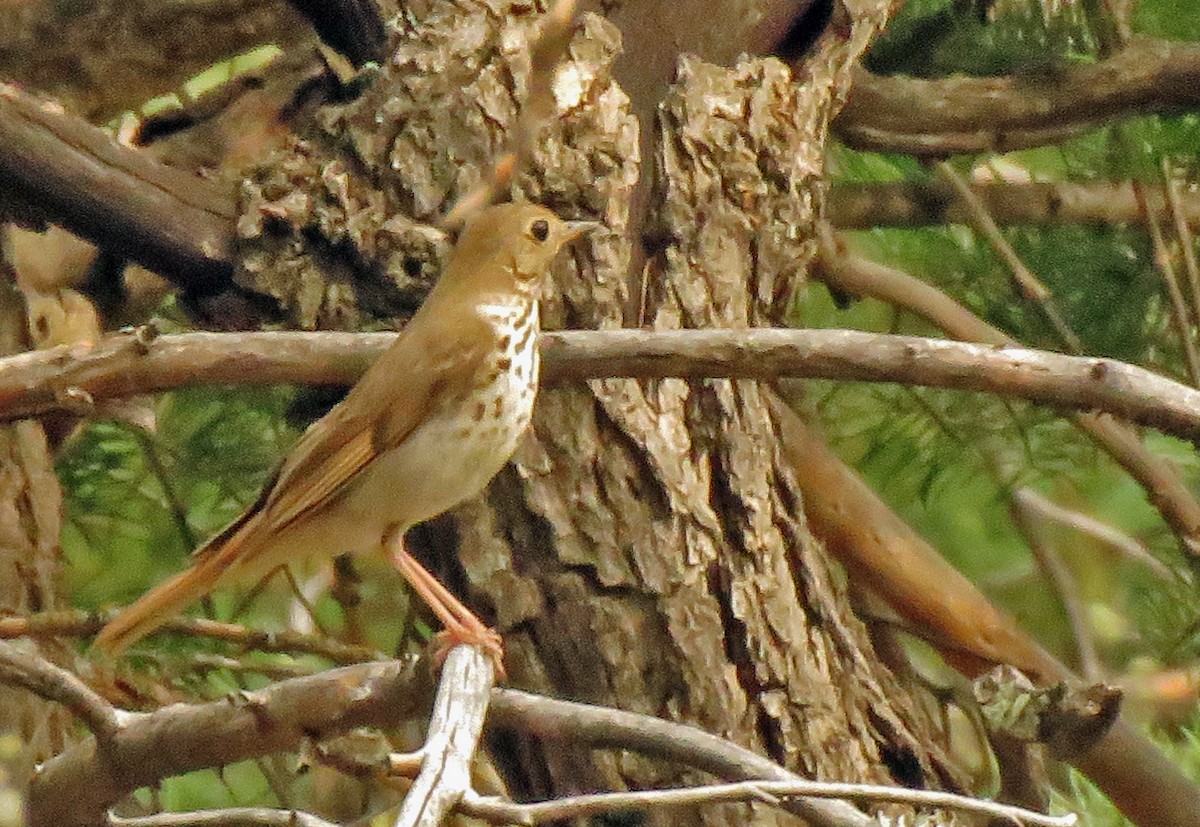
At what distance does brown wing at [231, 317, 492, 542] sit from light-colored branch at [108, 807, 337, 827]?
60 centimetres

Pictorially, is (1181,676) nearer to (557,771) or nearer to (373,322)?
(557,771)

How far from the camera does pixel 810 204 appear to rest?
2275 mm

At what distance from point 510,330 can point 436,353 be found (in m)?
0.09

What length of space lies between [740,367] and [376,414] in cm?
39

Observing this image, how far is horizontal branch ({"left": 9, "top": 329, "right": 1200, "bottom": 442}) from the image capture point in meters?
1.57

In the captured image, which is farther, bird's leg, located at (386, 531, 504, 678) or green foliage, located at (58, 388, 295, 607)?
green foliage, located at (58, 388, 295, 607)

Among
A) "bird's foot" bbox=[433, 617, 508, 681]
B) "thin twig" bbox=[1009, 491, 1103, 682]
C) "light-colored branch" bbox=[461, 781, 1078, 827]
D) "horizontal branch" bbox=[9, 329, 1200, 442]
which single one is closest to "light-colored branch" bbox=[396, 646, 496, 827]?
"light-colored branch" bbox=[461, 781, 1078, 827]

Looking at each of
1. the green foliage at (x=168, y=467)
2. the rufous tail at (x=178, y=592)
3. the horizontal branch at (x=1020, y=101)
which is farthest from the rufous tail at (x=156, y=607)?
the horizontal branch at (x=1020, y=101)

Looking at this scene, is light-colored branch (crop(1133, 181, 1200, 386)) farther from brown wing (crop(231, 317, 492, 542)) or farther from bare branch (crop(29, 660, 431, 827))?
bare branch (crop(29, 660, 431, 827))

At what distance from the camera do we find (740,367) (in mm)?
1647

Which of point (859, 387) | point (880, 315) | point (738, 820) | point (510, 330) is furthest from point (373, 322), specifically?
point (880, 315)

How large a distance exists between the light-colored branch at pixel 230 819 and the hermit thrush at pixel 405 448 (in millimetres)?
532

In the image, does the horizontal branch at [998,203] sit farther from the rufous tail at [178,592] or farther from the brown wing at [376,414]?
the rufous tail at [178,592]

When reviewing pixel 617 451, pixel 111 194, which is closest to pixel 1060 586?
pixel 617 451
